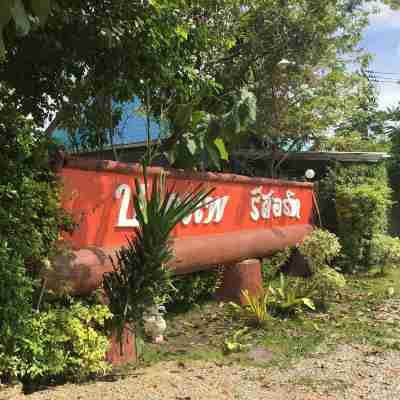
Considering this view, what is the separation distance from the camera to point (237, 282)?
834 centimetres

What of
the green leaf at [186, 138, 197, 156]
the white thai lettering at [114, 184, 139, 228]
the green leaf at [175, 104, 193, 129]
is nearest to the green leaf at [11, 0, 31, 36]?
the white thai lettering at [114, 184, 139, 228]

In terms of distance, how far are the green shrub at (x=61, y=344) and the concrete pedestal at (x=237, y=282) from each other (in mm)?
3507

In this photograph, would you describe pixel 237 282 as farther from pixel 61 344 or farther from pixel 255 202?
pixel 61 344

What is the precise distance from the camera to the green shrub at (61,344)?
4105 mm

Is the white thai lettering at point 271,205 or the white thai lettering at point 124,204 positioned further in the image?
the white thai lettering at point 271,205

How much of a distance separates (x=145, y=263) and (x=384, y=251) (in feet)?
25.5

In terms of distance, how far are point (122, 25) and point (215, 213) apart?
340 cm

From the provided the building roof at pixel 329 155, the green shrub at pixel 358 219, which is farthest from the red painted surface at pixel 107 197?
the building roof at pixel 329 155

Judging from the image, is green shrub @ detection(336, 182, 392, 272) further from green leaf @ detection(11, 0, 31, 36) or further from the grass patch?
green leaf @ detection(11, 0, 31, 36)

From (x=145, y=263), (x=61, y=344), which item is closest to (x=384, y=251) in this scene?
(x=145, y=263)

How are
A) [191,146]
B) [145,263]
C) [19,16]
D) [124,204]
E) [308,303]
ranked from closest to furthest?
[19,16] → [145,263] → [124,204] → [191,146] → [308,303]

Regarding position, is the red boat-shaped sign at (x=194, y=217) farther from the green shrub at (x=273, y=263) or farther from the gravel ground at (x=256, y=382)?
the gravel ground at (x=256, y=382)

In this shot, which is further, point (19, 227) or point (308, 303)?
point (308, 303)

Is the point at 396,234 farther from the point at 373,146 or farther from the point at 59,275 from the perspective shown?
the point at 59,275
